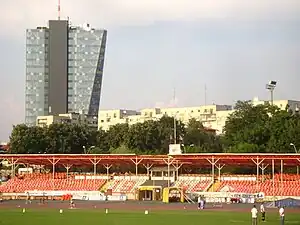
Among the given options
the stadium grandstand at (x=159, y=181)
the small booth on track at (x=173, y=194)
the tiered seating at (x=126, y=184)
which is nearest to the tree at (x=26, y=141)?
the stadium grandstand at (x=159, y=181)

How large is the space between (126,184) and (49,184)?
41.3 ft

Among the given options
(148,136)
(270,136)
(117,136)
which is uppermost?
(117,136)

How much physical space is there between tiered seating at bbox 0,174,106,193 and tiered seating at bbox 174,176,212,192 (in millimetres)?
12875

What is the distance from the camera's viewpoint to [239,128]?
137 meters

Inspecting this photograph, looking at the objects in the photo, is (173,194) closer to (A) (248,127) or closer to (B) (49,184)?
(B) (49,184)

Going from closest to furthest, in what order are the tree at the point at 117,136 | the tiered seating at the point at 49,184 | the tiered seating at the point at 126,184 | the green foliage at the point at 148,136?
the tiered seating at the point at 126,184
the tiered seating at the point at 49,184
the green foliage at the point at 148,136
the tree at the point at 117,136

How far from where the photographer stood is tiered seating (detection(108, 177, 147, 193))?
95250 millimetres

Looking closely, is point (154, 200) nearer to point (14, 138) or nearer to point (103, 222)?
point (103, 222)

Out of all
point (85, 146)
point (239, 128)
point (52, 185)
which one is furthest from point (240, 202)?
point (85, 146)

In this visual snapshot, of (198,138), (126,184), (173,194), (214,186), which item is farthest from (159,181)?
(198,138)

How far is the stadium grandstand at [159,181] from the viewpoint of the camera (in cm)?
8631

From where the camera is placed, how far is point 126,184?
97.5 meters

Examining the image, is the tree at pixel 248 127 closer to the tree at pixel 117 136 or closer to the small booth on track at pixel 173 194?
the tree at pixel 117 136

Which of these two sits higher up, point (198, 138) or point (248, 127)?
point (248, 127)
